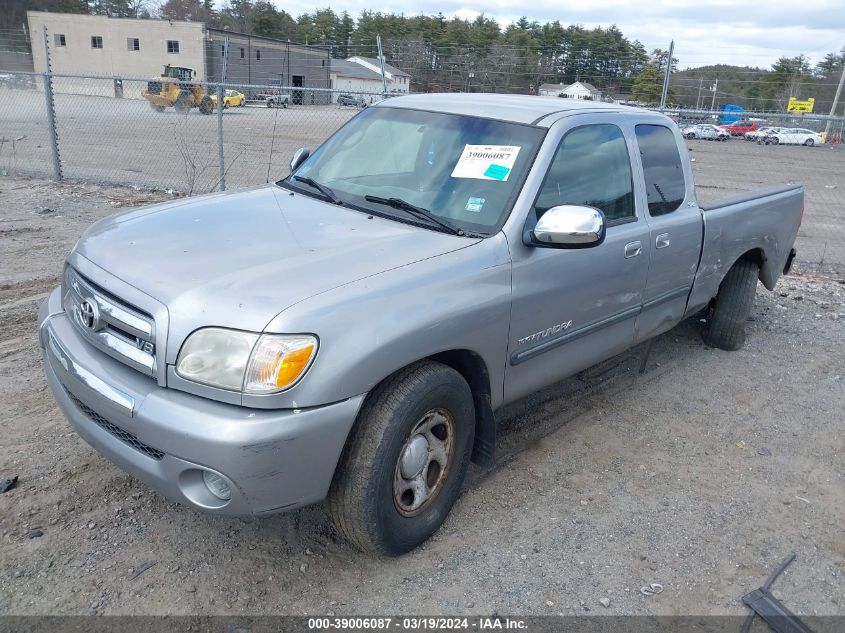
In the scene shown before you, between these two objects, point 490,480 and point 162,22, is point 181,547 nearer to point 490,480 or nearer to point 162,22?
point 490,480

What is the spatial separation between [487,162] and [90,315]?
76.1 inches

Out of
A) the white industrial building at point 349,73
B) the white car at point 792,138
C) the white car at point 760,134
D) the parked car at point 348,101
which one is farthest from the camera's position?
the white car at point 760,134

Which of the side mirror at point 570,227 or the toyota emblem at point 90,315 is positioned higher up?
the side mirror at point 570,227

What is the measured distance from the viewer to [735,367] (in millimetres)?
5367

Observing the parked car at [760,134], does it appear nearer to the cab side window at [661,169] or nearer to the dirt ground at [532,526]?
the cab side window at [661,169]

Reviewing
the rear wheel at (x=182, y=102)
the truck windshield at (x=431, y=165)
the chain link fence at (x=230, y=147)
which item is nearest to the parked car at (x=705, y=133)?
the chain link fence at (x=230, y=147)

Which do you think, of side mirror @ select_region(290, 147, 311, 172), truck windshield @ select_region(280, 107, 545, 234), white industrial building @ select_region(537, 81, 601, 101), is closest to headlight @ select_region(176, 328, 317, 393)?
truck windshield @ select_region(280, 107, 545, 234)

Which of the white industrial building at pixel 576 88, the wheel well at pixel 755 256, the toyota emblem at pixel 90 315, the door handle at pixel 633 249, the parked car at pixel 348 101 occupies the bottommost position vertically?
the wheel well at pixel 755 256

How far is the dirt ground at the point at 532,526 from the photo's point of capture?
2.73 meters

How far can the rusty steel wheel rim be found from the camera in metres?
2.81

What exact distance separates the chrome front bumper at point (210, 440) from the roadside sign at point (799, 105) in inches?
1644

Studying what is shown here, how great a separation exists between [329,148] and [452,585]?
261 centimetres

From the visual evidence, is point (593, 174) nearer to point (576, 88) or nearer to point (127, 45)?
point (576, 88)

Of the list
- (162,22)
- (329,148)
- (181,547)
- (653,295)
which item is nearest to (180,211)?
(329,148)
